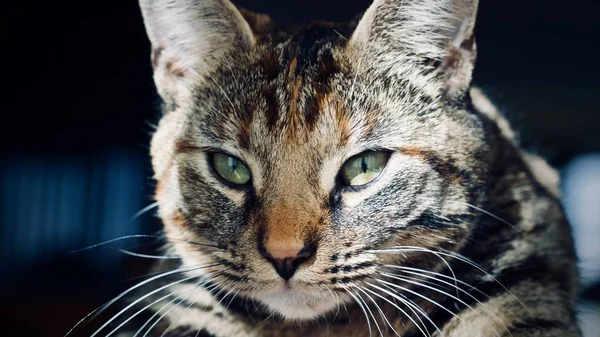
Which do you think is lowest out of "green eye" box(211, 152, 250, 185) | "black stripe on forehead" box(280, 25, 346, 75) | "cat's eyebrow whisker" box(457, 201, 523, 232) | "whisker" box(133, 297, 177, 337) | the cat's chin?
"whisker" box(133, 297, 177, 337)

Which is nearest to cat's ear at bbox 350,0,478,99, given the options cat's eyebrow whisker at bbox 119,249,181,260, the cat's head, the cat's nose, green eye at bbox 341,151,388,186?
the cat's head

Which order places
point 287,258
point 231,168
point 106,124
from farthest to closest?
point 106,124
point 231,168
point 287,258

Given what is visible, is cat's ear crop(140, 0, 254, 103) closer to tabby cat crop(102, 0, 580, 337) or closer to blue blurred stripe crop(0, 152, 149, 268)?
tabby cat crop(102, 0, 580, 337)

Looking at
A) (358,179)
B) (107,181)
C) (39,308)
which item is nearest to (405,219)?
(358,179)

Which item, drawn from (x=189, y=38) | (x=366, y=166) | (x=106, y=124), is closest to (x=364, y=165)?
(x=366, y=166)

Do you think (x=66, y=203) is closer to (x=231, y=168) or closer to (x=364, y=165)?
(x=231, y=168)

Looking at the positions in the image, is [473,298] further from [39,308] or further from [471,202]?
[39,308]

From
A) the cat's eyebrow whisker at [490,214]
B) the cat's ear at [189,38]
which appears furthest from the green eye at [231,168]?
the cat's eyebrow whisker at [490,214]
